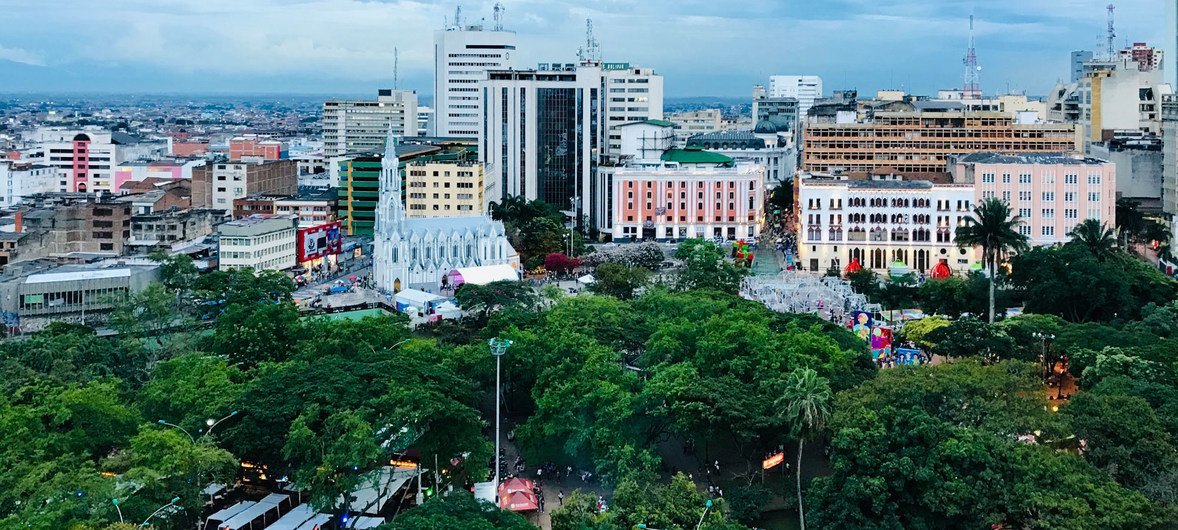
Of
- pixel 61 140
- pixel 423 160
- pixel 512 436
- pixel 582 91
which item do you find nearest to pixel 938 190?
pixel 582 91

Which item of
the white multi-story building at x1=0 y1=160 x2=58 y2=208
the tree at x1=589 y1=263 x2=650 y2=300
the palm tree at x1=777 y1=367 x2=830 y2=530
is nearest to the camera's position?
the palm tree at x1=777 y1=367 x2=830 y2=530

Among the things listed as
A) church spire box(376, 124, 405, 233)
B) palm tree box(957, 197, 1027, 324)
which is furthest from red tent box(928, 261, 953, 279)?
church spire box(376, 124, 405, 233)

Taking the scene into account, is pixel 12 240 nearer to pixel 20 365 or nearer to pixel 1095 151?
pixel 20 365

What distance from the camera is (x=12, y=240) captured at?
88875 millimetres

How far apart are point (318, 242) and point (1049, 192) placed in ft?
154

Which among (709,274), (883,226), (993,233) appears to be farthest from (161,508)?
(883,226)

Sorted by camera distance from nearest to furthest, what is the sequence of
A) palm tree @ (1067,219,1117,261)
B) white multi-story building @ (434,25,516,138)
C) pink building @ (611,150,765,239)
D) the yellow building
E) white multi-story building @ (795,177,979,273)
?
palm tree @ (1067,219,1117,261), white multi-story building @ (795,177,979,273), the yellow building, pink building @ (611,150,765,239), white multi-story building @ (434,25,516,138)

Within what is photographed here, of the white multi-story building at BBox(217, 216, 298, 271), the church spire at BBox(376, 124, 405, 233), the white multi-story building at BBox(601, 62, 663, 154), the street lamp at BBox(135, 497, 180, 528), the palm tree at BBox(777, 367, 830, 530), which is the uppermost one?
the white multi-story building at BBox(601, 62, 663, 154)

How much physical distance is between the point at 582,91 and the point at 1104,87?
47244 mm

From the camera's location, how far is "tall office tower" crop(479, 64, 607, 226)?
106625mm

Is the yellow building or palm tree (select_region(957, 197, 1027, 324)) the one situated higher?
the yellow building

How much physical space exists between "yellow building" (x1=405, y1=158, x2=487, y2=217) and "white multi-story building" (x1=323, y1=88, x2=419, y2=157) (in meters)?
66.4

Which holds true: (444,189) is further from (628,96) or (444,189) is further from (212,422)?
(212,422)

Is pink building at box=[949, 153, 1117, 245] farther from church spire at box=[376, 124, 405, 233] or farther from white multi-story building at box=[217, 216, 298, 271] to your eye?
white multi-story building at box=[217, 216, 298, 271]
